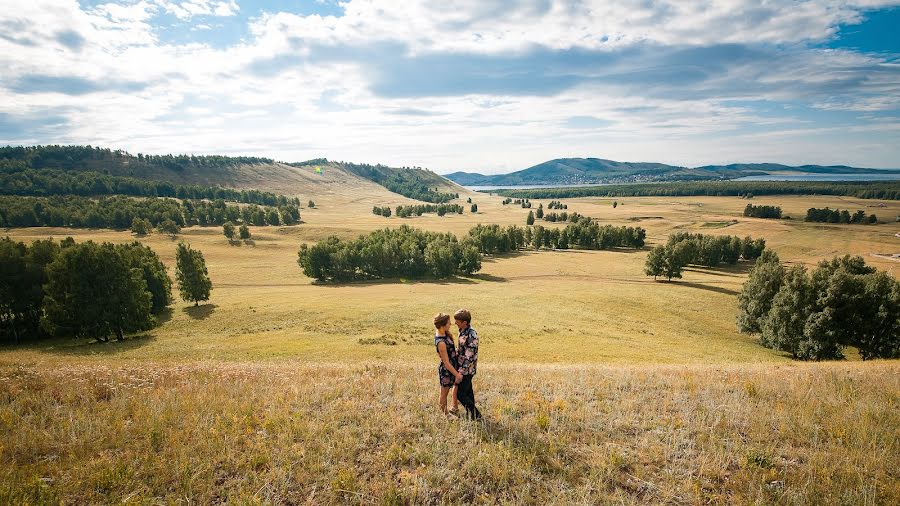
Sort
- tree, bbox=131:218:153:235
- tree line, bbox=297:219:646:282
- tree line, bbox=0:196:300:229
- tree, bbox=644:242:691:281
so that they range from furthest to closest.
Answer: tree line, bbox=0:196:300:229 < tree, bbox=131:218:153:235 < tree line, bbox=297:219:646:282 < tree, bbox=644:242:691:281

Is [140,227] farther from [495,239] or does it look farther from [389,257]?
[495,239]

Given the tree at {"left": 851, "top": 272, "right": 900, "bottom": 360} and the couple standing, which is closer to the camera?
the couple standing

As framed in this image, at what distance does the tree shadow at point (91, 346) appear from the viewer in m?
40.6

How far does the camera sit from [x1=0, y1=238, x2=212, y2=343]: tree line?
1811 inches

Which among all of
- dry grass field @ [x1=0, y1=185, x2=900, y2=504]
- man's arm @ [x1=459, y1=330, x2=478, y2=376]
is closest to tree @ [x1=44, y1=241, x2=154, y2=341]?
dry grass field @ [x1=0, y1=185, x2=900, y2=504]

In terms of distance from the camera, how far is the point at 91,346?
44.0 meters

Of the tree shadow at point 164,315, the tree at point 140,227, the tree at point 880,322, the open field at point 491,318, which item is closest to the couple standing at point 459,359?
the open field at point 491,318

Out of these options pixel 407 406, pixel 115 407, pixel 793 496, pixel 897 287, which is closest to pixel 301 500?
pixel 407 406

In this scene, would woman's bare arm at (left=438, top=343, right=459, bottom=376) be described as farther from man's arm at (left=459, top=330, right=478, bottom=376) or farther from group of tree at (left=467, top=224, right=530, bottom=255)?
group of tree at (left=467, top=224, right=530, bottom=255)

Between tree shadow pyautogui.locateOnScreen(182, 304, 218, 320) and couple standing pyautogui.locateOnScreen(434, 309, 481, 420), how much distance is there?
56.9 metres

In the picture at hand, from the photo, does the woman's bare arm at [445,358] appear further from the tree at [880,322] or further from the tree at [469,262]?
the tree at [469,262]

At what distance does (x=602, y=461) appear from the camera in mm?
9469

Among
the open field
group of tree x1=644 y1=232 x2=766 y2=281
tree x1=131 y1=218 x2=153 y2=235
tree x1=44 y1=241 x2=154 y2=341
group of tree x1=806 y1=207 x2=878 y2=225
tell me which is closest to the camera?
the open field

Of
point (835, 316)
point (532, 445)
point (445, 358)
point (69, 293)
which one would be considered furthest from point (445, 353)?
point (69, 293)
